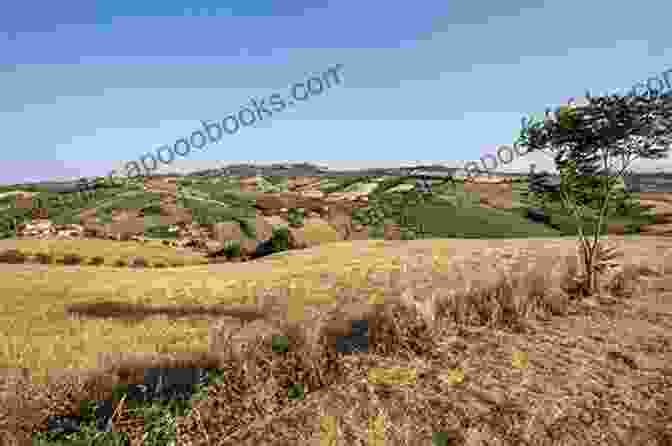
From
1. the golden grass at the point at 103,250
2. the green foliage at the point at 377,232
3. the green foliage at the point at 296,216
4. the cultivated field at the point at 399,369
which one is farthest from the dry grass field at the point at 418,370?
the green foliage at the point at 377,232

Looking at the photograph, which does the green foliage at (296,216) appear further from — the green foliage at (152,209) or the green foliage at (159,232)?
the green foliage at (152,209)

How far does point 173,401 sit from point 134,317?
10.3 metres

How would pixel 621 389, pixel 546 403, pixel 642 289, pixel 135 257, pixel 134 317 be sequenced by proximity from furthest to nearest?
Answer: pixel 135 257 → pixel 134 317 → pixel 642 289 → pixel 621 389 → pixel 546 403

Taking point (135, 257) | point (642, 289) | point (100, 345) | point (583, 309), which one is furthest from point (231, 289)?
point (135, 257)

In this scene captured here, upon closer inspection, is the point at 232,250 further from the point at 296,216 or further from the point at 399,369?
the point at 399,369

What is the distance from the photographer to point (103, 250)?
125 ft

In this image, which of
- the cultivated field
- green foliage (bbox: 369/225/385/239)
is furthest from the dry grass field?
green foliage (bbox: 369/225/385/239)

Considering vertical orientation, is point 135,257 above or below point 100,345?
below

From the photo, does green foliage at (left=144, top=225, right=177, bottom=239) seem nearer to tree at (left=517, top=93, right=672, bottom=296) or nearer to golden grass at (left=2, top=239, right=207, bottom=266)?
golden grass at (left=2, top=239, right=207, bottom=266)

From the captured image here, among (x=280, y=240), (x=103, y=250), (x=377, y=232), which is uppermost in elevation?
(x=103, y=250)

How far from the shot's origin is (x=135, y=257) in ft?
123

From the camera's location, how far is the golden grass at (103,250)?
119 feet

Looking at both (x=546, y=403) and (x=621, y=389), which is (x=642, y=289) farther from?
(x=546, y=403)

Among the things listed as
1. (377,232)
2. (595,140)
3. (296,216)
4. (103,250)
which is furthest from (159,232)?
(595,140)
